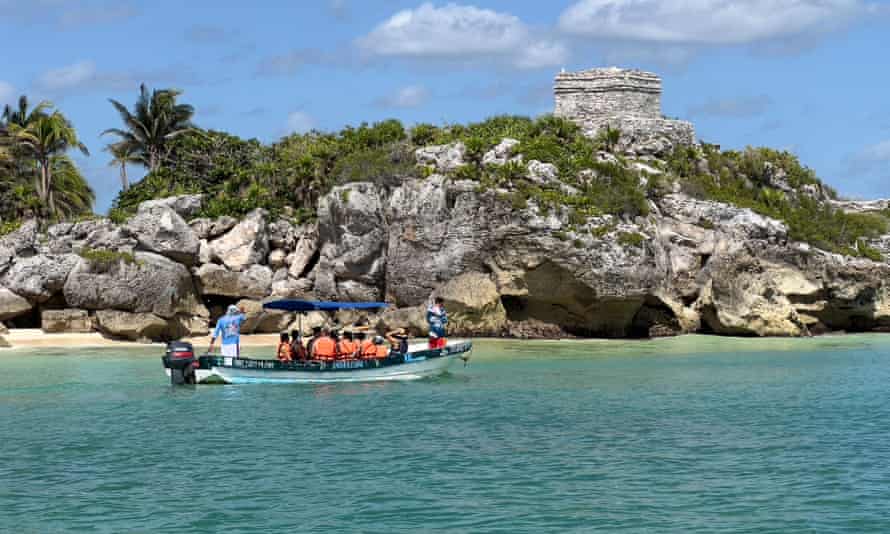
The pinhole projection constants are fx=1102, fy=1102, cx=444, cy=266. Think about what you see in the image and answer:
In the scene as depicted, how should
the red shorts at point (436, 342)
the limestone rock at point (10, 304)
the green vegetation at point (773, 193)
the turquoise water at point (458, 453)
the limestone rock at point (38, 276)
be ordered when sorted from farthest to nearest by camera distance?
the green vegetation at point (773, 193) < the limestone rock at point (38, 276) < the limestone rock at point (10, 304) < the red shorts at point (436, 342) < the turquoise water at point (458, 453)

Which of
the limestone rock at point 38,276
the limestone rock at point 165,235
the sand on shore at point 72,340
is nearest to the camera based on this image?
the sand on shore at point 72,340

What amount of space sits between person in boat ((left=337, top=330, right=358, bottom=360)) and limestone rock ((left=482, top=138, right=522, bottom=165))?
55.5 feet

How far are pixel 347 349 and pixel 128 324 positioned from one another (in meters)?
13.9

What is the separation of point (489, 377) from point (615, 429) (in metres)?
9.05

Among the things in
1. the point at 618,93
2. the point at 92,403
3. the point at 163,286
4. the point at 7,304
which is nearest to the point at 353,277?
the point at 163,286

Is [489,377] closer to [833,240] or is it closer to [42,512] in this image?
[42,512]

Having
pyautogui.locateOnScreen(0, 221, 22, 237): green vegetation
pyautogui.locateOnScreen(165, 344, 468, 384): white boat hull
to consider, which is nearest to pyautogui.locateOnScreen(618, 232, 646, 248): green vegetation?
pyautogui.locateOnScreen(165, 344, 468, 384): white boat hull

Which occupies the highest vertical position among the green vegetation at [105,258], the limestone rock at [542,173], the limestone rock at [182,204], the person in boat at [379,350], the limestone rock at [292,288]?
the limestone rock at [542,173]

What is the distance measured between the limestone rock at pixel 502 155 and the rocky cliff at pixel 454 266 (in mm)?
78

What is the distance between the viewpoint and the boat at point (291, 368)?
26.6 metres

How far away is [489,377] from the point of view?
28859 millimetres

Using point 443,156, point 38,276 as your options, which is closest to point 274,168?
point 443,156

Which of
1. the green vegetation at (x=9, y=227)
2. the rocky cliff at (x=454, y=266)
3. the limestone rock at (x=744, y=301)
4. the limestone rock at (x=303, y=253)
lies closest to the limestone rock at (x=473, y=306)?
the rocky cliff at (x=454, y=266)

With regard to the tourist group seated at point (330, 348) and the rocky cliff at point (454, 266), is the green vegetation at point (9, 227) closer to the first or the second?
the rocky cliff at point (454, 266)
